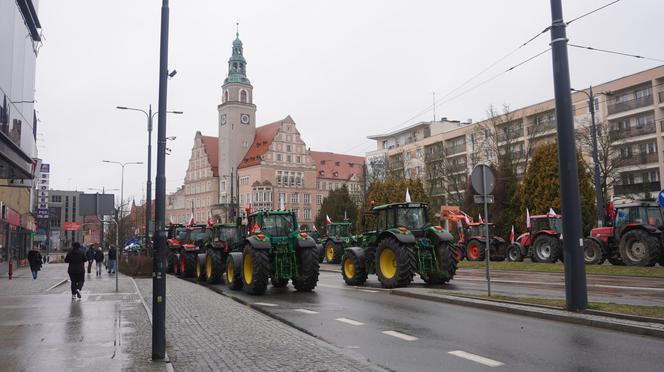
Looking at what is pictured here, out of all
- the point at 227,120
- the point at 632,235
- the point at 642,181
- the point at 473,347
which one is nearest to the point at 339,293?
the point at 473,347

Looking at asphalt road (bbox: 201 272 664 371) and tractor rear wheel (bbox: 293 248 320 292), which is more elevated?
tractor rear wheel (bbox: 293 248 320 292)

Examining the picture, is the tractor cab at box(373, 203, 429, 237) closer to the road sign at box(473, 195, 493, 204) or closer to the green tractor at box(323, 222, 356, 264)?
the road sign at box(473, 195, 493, 204)

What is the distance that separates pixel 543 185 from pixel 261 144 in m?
63.0

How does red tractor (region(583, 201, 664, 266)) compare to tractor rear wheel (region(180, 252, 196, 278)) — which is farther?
tractor rear wheel (region(180, 252, 196, 278))

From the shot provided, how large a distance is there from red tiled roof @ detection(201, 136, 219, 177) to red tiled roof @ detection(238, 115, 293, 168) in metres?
8.47

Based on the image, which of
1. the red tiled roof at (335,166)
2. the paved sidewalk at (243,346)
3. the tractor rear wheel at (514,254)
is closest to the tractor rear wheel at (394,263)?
the paved sidewalk at (243,346)

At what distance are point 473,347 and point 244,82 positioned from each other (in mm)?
93070

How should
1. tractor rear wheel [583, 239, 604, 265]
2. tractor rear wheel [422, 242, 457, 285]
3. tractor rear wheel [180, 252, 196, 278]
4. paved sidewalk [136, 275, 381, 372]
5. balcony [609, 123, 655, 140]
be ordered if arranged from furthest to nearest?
balcony [609, 123, 655, 140] < tractor rear wheel [180, 252, 196, 278] < tractor rear wheel [583, 239, 604, 265] < tractor rear wheel [422, 242, 457, 285] < paved sidewalk [136, 275, 381, 372]

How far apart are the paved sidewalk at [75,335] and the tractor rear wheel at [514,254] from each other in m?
20.4

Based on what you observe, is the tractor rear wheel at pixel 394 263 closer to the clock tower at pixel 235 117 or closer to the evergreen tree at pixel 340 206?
the evergreen tree at pixel 340 206

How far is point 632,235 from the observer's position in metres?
19.9

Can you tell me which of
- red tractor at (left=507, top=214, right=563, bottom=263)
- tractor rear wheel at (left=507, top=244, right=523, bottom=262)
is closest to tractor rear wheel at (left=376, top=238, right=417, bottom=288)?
red tractor at (left=507, top=214, right=563, bottom=263)

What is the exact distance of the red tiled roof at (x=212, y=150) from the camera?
104m

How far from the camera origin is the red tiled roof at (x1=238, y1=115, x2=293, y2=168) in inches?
3745
